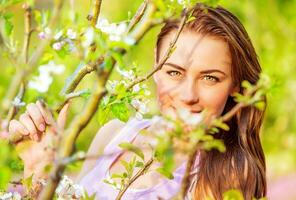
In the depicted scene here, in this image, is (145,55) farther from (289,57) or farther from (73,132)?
(73,132)

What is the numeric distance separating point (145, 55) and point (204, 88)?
6.14 meters

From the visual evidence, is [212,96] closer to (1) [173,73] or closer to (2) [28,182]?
(1) [173,73]

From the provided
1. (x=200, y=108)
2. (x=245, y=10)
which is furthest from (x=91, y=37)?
(x=245, y=10)

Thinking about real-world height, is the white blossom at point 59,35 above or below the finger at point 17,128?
above

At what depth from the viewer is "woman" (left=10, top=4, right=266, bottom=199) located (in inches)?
83.4

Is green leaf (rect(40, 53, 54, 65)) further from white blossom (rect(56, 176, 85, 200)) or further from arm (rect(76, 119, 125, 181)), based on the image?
arm (rect(76, 119, 125, 181))

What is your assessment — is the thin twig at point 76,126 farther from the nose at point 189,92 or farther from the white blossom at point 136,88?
the nose at point 189,92

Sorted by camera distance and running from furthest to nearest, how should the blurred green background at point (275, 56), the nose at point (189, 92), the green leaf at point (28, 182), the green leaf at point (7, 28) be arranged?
the blurred green background at point (275, 56), the nose at point (189, 92), the green leaf at point (28, 182), the green leaf at point (7, 28)

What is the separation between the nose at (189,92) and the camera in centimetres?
203

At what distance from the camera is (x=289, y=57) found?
797 cm

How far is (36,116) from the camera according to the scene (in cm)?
166

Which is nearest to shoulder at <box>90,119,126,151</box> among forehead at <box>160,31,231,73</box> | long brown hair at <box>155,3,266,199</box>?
long brown hair at <box>155,3,266,199</box>

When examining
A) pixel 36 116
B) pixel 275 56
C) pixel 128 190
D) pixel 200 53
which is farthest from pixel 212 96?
pixel 275 56

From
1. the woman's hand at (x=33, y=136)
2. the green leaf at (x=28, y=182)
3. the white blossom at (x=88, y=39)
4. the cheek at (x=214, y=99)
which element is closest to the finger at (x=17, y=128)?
the woman's hand at (x=33, y=136)
